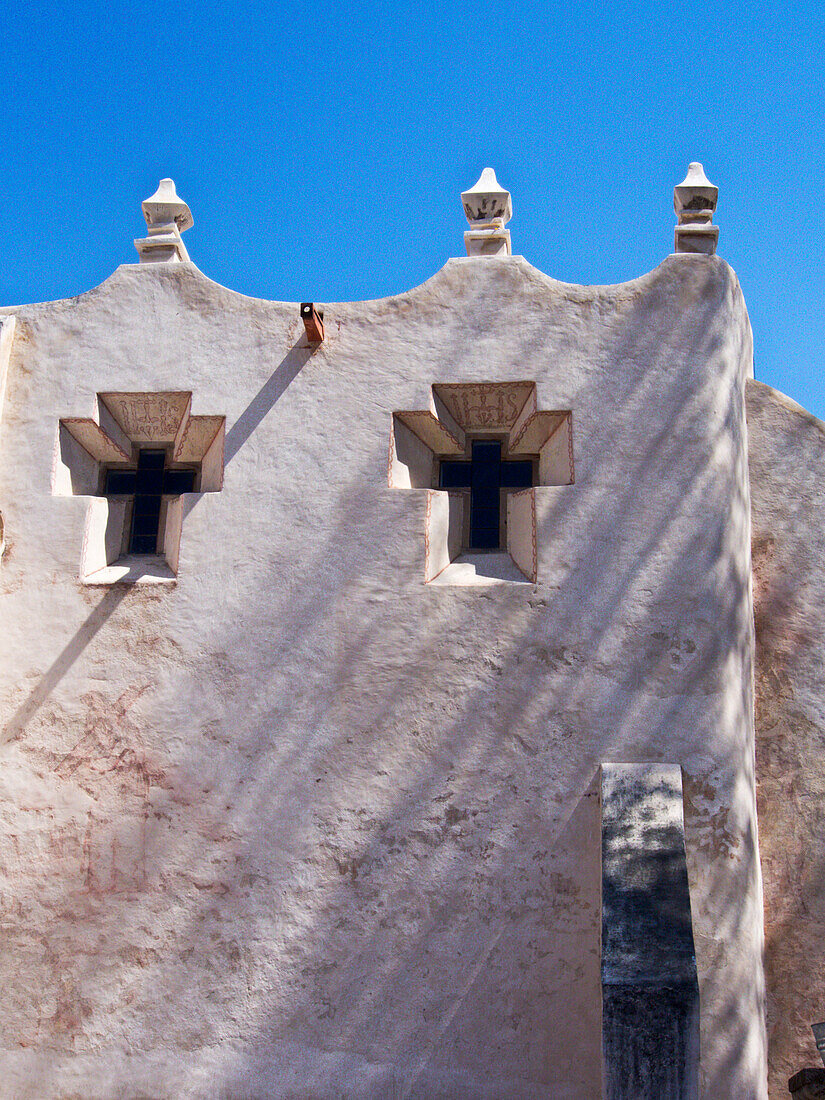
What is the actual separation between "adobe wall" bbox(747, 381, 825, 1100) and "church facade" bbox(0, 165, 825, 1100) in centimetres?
2

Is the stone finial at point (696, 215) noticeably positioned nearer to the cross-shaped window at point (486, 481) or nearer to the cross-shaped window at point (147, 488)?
the cross-shaped window at point (486, 481)

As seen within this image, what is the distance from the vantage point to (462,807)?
19.6ft

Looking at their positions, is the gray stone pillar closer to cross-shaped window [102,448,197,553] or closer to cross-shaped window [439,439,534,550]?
cross-shaped window [439,439,534,550]

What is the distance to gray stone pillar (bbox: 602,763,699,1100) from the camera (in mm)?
4730

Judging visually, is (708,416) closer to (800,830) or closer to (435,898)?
(800,830)

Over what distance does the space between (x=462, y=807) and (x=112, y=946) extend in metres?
2.12

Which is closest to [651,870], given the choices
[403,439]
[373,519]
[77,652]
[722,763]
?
[722,763]

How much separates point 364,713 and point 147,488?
→ 2298 mm

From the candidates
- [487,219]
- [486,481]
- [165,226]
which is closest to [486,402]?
[486,481]

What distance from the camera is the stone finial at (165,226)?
7266 millimetres

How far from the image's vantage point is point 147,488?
720 centimetres

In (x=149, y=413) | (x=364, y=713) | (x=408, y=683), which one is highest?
(x=149, y=413)

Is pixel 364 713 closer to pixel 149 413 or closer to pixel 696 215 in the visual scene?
pixel 149 413

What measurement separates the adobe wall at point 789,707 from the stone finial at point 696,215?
3.36 feet
